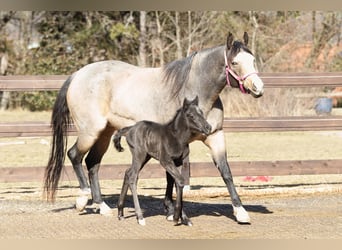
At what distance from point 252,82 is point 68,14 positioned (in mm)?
22407

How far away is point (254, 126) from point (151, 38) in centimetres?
1754

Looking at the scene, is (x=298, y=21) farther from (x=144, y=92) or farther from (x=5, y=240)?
(x=5, y=240)

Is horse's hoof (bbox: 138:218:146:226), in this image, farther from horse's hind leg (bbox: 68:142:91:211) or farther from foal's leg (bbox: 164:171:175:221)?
horse's hind leg (bbox: 68:142:91:211)

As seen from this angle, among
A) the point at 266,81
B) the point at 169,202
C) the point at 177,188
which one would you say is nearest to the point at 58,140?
the point at 169,202

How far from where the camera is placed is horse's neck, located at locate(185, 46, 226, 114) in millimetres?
7406

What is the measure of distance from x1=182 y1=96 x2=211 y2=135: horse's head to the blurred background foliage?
1564 centimetres

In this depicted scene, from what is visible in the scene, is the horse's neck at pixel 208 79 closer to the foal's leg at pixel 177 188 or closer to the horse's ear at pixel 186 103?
the horse's ear at pixel 186 103

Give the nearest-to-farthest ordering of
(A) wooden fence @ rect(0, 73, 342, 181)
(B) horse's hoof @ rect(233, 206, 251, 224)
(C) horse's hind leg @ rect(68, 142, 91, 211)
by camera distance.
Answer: (B) horse's hoof @ rect(233, 206, 251, 224)
(C) horse's hind leg @ rect(68, 142, 91, 211)
(A) wooden fence @ rect(0, 73, 342, 181)

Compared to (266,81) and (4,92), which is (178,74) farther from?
(4,92)

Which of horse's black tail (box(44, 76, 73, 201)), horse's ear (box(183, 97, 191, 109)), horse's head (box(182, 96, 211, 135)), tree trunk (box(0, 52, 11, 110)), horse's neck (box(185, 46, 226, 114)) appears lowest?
tree trunk (box(0, 52, 11, 110))

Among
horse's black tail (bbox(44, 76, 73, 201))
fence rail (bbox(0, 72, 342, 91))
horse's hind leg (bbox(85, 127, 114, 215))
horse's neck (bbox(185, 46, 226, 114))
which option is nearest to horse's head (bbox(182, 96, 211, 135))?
horse's neck (bbox(185, 46, 226, 114))

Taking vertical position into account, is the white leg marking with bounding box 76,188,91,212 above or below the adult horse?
below

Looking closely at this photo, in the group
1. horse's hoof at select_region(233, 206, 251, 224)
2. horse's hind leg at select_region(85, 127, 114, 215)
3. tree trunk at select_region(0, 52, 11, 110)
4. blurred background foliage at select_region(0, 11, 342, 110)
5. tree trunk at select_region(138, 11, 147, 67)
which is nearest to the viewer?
horse's hoof at select_region(233, 206, 251, 224)

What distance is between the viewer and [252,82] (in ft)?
23.0
